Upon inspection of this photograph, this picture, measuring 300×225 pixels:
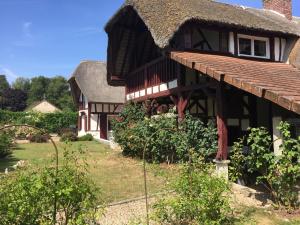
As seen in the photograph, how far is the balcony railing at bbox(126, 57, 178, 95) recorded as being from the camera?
44.2 feet

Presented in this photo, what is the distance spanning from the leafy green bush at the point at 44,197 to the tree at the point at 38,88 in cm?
7492

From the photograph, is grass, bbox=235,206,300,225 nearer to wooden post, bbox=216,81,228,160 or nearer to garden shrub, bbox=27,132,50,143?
wooden post, bbox=216,81,228,160

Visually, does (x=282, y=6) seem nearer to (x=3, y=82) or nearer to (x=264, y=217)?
(x=264, y=217)

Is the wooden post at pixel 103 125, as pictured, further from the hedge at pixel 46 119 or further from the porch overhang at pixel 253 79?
the porch overhang at pixel 253 79

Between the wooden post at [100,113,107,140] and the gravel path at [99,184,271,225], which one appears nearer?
the gravel path at [99,184,271,225]

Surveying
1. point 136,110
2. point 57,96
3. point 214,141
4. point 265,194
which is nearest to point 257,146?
point 265,194

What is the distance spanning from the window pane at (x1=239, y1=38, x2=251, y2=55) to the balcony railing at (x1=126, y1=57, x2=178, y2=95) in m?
2.58

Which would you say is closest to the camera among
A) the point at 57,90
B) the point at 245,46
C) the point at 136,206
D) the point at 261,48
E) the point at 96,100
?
the point at 136,206

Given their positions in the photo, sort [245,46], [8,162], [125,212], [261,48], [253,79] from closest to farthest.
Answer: [125,212] < [253,79] < [245,46] < [261,48] < [8,162]

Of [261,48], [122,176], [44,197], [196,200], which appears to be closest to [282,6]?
[261,48]

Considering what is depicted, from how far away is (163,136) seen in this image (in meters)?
12.0

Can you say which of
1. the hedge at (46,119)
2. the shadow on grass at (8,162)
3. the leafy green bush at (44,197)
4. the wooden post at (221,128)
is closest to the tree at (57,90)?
the hedge at (46,119)

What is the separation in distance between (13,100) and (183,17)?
62835 millimetres

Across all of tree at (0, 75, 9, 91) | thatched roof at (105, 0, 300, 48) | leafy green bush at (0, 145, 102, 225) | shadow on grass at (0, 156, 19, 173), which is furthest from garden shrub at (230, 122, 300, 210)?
tree at (0, 75, 9, 91)
